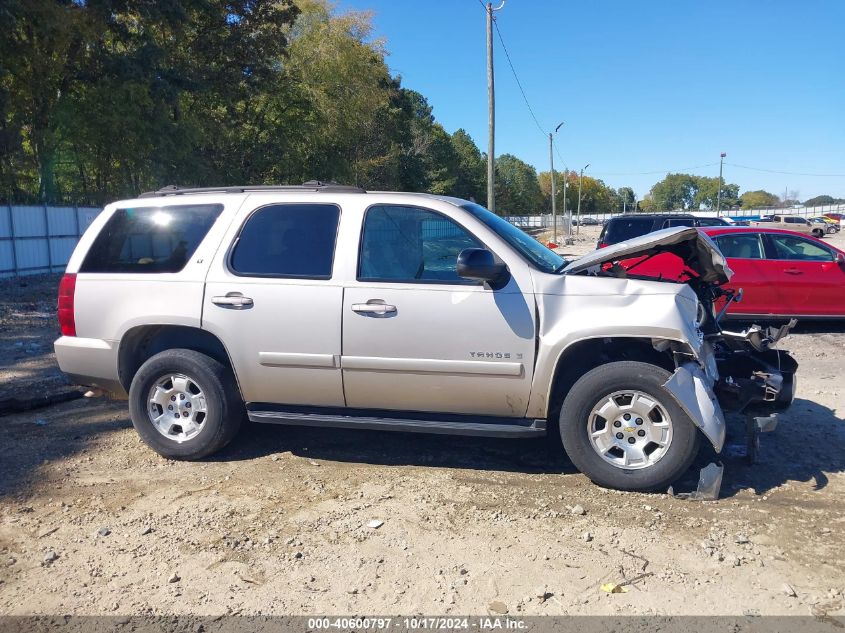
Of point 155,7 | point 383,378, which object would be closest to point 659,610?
point 383,378

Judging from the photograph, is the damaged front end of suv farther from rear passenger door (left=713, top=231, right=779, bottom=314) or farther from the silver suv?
rear passenger door (left=713, top=231, right=779, bottom=314)

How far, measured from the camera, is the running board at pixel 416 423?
464 cm

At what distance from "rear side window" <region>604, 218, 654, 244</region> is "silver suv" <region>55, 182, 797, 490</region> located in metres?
9.08

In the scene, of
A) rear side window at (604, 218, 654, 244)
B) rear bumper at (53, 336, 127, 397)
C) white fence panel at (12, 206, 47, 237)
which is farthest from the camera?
white fence panel at (12, 206, 47, 237)

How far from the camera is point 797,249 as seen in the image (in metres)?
10.4

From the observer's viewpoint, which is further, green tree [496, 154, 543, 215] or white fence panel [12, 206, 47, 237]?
green tree [496, 154, 543, 215]

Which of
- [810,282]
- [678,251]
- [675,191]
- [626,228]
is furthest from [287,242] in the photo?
[675,191]

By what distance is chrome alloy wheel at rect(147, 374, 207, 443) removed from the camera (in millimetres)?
5207

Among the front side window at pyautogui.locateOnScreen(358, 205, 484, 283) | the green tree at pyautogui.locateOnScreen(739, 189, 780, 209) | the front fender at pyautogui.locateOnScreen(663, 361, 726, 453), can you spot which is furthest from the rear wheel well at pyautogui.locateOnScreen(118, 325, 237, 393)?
the green tree at pyautogui.locateOnScreen(739, 189, 780, 209)

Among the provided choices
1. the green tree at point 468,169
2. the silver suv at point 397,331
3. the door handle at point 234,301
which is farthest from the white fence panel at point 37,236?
the green tree at point 468,169

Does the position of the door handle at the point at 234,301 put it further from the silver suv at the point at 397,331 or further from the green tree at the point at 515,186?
the green tree at the point at 515,186

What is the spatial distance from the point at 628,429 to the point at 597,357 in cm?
56

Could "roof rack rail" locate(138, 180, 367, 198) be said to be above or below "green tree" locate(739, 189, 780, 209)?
below

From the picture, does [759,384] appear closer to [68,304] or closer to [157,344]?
[157,344]
